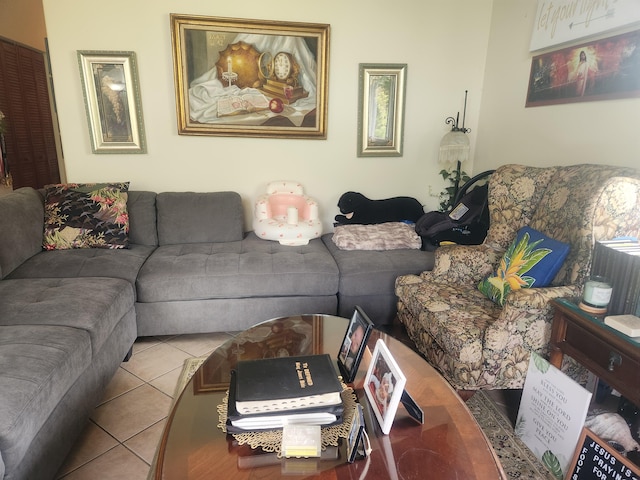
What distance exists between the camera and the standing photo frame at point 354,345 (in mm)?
1257

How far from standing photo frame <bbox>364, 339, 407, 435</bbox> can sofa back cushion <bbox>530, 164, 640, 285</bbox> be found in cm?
106

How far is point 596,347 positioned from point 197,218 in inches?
89.9

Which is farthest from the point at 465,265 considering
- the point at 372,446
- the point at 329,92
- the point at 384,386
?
the point at 329,92

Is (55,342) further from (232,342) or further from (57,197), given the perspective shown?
(57,197)

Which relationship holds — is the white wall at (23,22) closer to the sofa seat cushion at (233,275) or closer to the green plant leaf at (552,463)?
the sofa seat cushion at (233,275)

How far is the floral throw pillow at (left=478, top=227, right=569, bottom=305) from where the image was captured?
1.76 meters

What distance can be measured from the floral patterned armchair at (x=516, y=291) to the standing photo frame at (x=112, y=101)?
217 centimetres

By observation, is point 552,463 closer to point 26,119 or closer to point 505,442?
point 505,442

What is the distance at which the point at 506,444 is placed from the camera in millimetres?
1628

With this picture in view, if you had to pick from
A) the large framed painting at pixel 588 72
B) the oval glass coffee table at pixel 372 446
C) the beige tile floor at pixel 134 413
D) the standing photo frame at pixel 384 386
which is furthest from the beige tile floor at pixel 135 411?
the large framed painting at pixel 588 72

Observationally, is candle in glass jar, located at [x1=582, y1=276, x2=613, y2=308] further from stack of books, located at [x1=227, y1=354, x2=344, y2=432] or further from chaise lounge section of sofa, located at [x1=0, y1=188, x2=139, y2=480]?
chaise lounge section of sofa, located at [x1=0, y1=188, x2=139, y2=480]

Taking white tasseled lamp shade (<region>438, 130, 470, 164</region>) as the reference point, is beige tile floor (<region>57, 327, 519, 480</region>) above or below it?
below

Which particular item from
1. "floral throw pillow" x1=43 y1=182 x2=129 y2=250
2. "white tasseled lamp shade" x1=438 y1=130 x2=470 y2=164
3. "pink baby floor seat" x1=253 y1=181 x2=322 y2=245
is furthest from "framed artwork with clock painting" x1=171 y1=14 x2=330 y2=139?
"white tasseled lamp shade" x1=438 y1=130 x2=470 y2=164

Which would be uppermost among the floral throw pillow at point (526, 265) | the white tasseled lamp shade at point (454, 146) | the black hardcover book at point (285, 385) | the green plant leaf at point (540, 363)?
the white tasseled lamp shade at point (454, 146)
